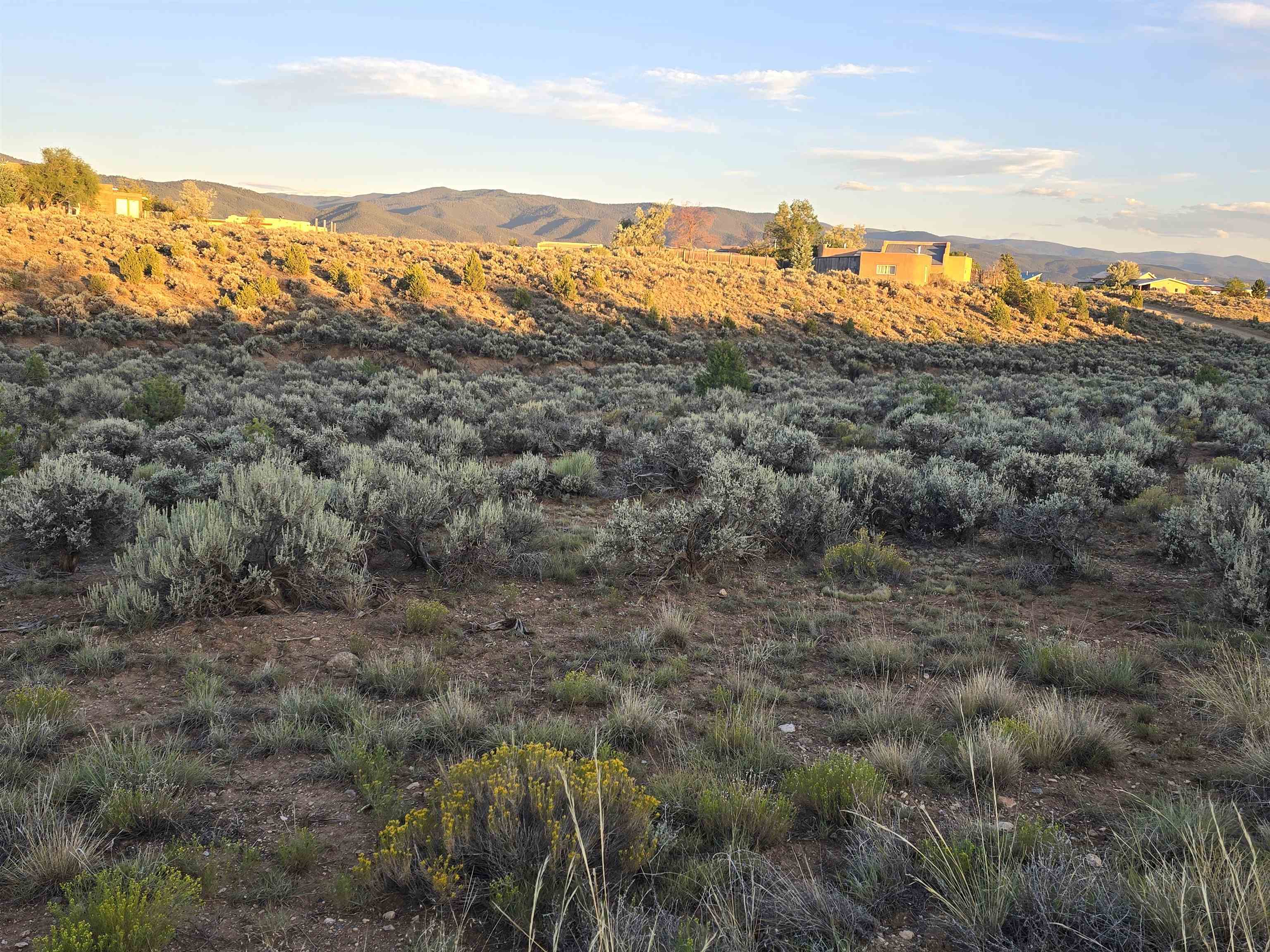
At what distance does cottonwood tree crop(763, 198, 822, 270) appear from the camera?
64500 mm

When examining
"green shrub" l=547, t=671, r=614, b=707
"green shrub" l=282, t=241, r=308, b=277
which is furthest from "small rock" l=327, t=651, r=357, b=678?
"green shrub" l=282, t=241, r=308, b=277

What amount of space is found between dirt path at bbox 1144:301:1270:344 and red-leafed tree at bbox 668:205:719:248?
43.7m

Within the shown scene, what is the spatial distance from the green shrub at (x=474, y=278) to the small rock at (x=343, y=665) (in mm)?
35087

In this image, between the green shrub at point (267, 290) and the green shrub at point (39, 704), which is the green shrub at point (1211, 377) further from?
the green shrub at point (267, 290)

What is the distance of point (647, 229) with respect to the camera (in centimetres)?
7550

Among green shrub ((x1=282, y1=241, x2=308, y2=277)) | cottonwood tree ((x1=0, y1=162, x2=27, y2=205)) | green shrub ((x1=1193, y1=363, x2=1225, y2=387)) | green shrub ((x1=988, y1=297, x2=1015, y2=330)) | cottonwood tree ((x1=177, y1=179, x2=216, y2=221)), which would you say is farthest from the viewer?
cottonwood tree ((x1=177, y1=179, x2=216, y2=221))

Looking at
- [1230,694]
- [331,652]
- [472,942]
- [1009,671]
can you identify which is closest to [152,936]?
[472,942]

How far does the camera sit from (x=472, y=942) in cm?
292

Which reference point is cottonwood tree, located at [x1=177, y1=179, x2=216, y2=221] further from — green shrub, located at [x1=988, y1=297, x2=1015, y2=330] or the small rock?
the small rock

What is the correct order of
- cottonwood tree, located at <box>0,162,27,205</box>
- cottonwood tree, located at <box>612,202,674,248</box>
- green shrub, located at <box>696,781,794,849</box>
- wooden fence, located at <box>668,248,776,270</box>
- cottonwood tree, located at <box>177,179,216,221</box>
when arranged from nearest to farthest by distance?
green shrub, located at <box>696,781,794,849</box> < cottonwood tree, located at <box>0,162,27,205</box> < wooden fence, located at <box>668,248,776,270</box> < cottonwood tree, located at <box>177,179,216,221</box> < cottonwood tree, located at <box>612,202,674,248</box>

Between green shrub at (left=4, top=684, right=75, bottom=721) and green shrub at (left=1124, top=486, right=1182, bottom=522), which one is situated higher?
green shrub at (left=1124, top=486, right=1182, bottom=522)

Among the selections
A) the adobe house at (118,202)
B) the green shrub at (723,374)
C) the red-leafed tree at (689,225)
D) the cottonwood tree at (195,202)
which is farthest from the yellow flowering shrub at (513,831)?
the red-leafed tree at (689,225)

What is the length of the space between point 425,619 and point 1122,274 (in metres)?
93.8

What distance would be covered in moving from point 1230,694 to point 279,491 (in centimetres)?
724
